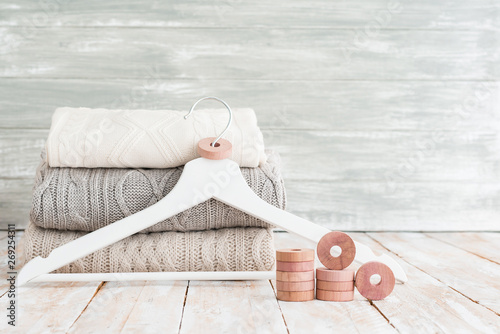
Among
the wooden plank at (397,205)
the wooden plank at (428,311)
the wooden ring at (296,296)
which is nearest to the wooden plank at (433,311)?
the wooden plank at (428,311)

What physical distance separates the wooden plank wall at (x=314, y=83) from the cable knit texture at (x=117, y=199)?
2.57 feet

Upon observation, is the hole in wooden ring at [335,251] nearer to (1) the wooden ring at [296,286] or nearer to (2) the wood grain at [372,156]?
(1) the wooden ring at [296,286]

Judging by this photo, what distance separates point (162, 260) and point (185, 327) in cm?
27

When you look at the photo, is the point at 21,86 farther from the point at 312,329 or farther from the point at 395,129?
the point at 312,329

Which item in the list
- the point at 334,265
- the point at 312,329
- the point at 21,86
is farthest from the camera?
the point at 21,86

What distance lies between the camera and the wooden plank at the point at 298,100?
176cm

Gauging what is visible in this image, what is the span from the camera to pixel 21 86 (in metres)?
1.76

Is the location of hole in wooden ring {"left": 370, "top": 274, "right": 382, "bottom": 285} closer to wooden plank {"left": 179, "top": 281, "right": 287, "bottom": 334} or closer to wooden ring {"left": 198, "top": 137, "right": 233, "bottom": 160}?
wooden plank {"left": 179, "top": 281, "right": 287, "bottom": 334}

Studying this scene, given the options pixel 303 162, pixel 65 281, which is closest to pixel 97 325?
pixel 65 281

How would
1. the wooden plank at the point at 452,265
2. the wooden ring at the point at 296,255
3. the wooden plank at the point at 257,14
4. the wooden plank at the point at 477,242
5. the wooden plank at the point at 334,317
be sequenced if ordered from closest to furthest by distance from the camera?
the wooden plank at the point at 334,317
the wooden ring at the point at 296,255
the wooden plank at the point at 452,265
the wooden plank at the point at 477,242
the wooden plank at the point at 257,14

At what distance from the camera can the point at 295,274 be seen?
87 cm

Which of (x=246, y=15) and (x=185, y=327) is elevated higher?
(x=246, y=15)

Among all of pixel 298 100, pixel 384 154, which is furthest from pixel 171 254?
pixel 384 154

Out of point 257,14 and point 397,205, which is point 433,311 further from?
point 257,14
